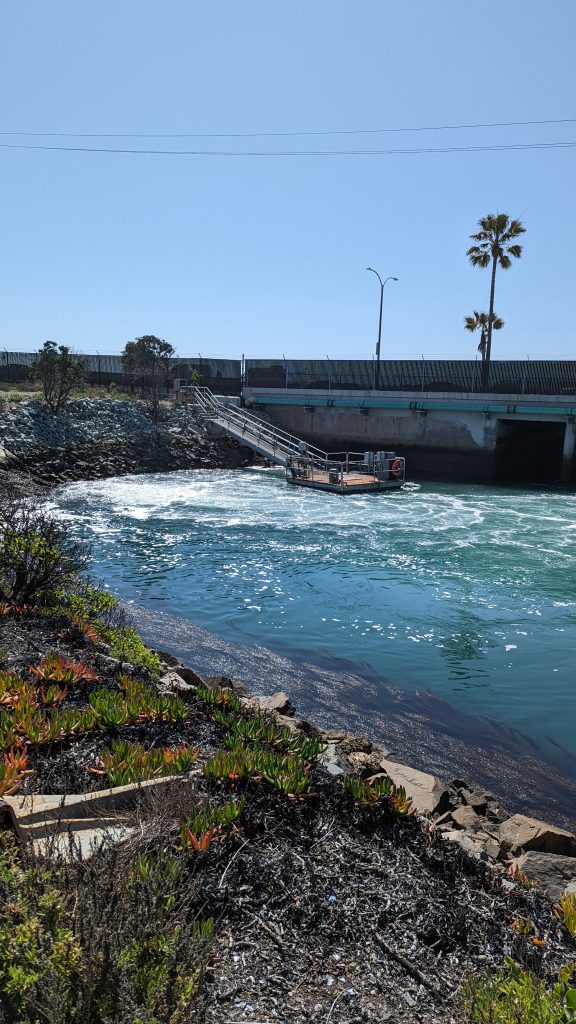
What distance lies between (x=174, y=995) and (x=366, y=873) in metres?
1.98

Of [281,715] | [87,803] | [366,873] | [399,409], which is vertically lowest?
[281,715]

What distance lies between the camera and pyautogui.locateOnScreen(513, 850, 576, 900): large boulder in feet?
18.1

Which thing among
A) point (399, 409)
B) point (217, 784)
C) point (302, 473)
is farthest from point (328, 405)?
point (217, 784)

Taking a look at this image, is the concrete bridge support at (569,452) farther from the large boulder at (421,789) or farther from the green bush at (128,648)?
the large boulder at (421,789)

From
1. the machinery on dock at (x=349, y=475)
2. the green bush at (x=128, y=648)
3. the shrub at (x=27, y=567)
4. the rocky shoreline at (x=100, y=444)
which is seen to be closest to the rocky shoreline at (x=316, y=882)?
the green bush at (x=128, y=648)

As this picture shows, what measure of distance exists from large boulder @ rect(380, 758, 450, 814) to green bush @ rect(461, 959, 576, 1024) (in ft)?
9.81

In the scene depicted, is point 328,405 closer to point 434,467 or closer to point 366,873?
point 434,467

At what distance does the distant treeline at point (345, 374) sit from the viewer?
156 ft

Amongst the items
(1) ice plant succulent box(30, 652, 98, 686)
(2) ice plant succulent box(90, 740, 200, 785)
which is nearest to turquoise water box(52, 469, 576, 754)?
(1) ice plant succulent box(30, 652, 98, 686)

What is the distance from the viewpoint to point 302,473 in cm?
3588

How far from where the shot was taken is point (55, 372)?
131 ft

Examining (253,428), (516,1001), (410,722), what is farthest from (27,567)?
(253,428)

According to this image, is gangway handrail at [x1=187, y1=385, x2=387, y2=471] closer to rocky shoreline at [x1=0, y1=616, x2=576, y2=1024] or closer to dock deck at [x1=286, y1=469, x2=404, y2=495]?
dock deck at [x1=286, y1=469, x2=404, y2=495]

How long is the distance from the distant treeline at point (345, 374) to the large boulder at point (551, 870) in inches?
1705
